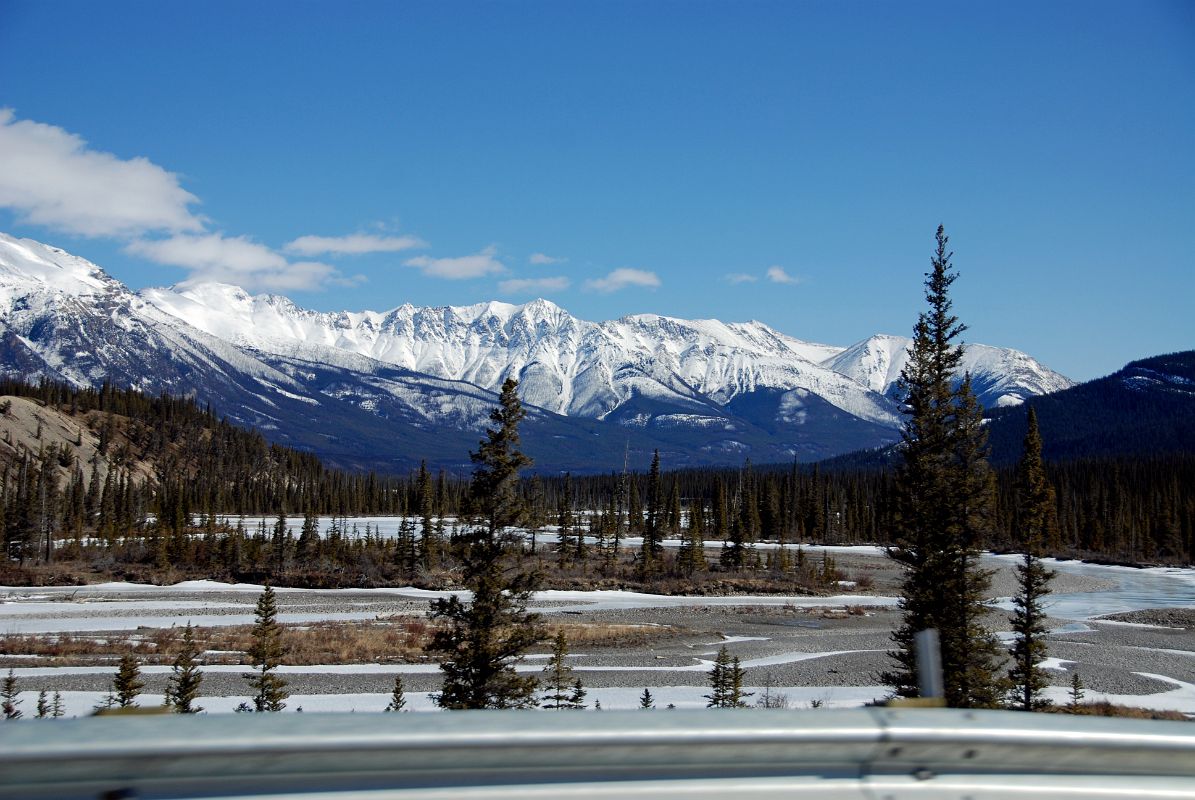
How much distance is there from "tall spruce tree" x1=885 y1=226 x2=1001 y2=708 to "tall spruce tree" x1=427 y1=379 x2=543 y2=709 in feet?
26.6

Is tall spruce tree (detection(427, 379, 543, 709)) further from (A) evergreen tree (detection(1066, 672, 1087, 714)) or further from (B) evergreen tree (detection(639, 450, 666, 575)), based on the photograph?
(B) evergreen tree (detection(639, 450, 666, 575))

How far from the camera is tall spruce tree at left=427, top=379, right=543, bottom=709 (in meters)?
18.8

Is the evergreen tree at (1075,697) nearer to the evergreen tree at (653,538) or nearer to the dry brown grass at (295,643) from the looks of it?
the dry brown grass at (295,643)

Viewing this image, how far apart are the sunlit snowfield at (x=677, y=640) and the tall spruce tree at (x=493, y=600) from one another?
3855mm

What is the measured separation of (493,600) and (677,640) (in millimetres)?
20195

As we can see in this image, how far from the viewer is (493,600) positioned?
1952cm

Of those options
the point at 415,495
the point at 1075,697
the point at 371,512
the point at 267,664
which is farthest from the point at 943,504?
the point at 371,512

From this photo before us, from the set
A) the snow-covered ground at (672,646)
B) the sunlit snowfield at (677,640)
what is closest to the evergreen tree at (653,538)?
the snow-covered ground at (672,646)

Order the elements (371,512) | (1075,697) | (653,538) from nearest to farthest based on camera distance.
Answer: (1075,697) → (653,538) → (371,512)

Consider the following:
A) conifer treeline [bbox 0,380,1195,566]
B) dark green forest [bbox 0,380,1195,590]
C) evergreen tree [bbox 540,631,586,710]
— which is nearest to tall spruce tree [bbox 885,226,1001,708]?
dark green forest [bbox 0,380,1195,590]

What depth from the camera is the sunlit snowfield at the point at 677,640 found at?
25812 mm

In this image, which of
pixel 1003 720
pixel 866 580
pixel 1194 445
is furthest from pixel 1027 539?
pixel 1194 445

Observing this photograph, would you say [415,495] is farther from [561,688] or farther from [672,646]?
[561,688]

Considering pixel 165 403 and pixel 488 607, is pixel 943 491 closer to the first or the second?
pixel 488 607
